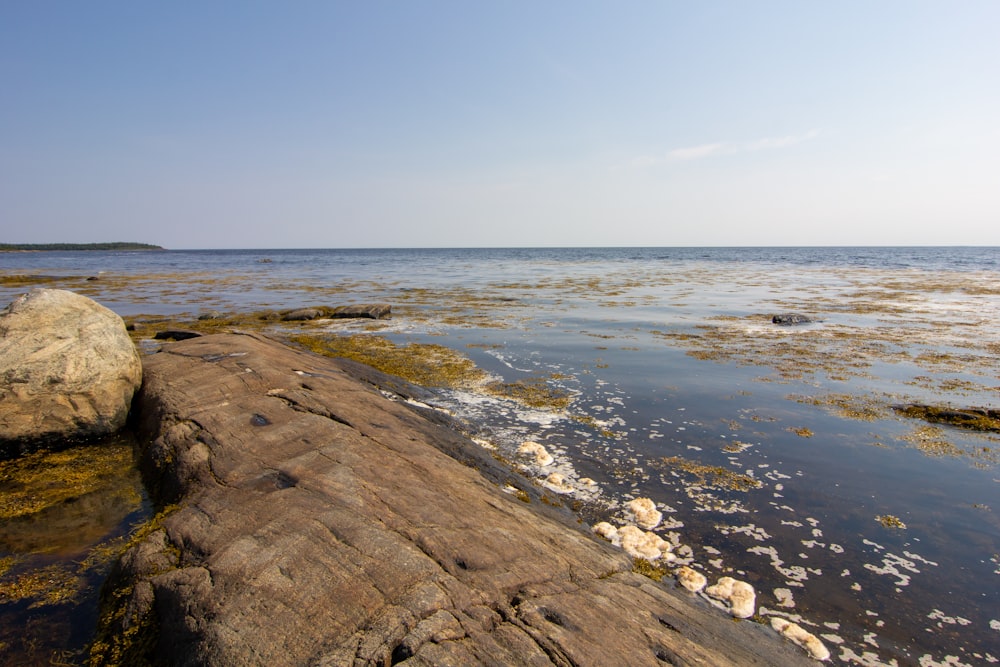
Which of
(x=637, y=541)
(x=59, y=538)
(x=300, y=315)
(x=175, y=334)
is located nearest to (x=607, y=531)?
(x=637, y=541)

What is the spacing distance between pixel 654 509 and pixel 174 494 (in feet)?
18.2

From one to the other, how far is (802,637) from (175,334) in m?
16.4

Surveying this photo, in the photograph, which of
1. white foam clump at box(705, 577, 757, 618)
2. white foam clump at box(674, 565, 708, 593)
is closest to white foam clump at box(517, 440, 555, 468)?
white foam clump at box(674, 565, 708, 593)

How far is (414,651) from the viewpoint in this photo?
9.68ft

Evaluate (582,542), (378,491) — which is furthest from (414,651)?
(582,542)

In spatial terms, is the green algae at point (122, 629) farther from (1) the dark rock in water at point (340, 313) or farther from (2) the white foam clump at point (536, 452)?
(1) the dark rock in water at point (340, 313)

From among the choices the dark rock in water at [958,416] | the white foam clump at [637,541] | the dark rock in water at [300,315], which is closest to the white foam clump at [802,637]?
the white foam clump at [637,541]

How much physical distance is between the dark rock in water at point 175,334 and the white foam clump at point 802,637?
1439cm

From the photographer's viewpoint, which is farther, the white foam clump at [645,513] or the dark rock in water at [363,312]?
the dark rock in water at [363,312]

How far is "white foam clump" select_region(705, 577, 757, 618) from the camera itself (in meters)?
4.61

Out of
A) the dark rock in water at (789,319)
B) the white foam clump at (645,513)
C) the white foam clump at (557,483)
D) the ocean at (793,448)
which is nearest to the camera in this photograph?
the ocean at (793,448)

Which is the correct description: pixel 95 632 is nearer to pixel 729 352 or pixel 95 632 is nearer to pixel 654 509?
pixel 654 509

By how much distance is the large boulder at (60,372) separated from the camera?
6.89 m

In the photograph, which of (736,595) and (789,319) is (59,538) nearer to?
(736,595)
